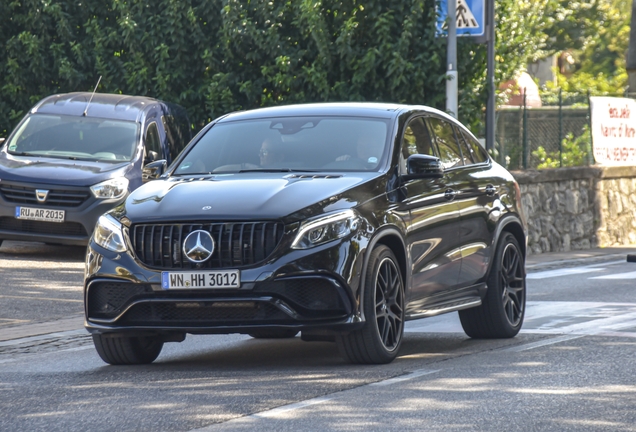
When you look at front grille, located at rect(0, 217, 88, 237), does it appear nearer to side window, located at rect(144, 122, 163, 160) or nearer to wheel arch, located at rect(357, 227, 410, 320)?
side window, located at rect(144, 122, 163, 160)

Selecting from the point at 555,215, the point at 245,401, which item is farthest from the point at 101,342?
the point at 555,215

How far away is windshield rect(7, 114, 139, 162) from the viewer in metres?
17.1

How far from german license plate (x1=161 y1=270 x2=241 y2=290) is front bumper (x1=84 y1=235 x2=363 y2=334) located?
0.12 feet

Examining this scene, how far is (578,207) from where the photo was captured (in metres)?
24.2

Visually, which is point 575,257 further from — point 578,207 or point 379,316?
point 379,316

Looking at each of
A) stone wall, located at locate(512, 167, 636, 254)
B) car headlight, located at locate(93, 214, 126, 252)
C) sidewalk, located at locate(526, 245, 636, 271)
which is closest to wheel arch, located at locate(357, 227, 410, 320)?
car headlight, located at locate(93, 214, 126, 252)

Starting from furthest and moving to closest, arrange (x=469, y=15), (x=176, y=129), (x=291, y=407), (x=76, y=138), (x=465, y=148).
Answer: (x=469, y=15)
(x=176, y=129)
(x=76, y=138)
(x=465, y=148)
(x=291, y=407)

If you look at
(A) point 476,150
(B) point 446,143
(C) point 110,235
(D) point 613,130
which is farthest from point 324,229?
(D) point 613,130

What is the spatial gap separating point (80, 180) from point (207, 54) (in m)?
5.64

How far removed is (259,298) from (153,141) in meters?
10.0

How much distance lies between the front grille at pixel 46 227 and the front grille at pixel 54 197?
222mm

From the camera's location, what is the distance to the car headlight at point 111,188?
16094 millimetres

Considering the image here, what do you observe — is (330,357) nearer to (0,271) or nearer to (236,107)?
(0,271)

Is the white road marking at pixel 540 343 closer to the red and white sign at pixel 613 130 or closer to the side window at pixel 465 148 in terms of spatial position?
the side window at pixel 465 148
